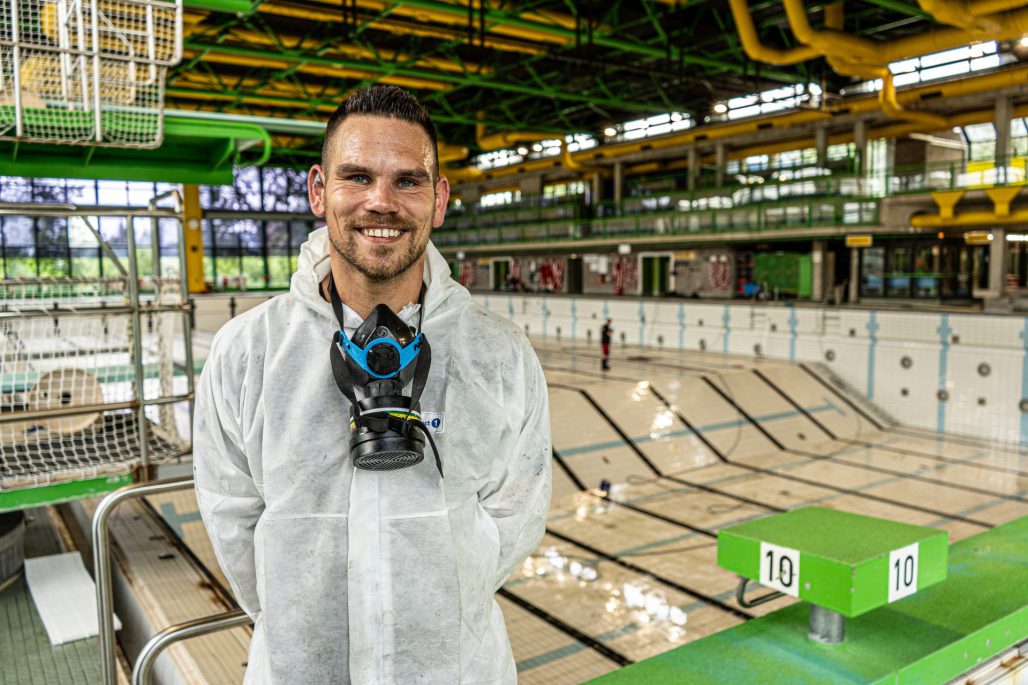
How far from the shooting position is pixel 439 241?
33438 millimetres

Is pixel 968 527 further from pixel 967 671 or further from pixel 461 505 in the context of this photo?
pixel 461 505

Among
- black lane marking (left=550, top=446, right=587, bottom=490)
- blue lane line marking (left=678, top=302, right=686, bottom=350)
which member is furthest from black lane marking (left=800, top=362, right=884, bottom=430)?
black lane marking (left=550, top=446, right=587, bottom=490)

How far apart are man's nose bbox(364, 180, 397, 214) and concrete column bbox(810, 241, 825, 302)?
2068cm

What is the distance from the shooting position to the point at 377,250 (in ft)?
5.32

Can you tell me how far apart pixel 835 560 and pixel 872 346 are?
1264cm

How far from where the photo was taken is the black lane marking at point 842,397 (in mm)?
13070

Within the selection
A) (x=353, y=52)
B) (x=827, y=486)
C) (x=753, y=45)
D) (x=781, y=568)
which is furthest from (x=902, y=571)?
(x=353, y=52)

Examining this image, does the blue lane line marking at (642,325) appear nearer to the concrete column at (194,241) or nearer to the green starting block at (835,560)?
the green starting block at (835,560)

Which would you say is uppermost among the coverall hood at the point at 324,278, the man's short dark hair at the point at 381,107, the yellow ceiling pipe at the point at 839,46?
the yellow ceiling pipe at the point at 839,46

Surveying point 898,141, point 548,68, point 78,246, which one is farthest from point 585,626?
point 78,246

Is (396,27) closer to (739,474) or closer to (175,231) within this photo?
(739,474)

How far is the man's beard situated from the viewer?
1614mm

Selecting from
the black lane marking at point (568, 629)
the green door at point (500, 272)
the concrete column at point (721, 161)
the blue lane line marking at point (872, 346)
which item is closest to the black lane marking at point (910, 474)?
the blue lane line marking at point (872, 346)

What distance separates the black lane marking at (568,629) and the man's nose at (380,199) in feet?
13.8
